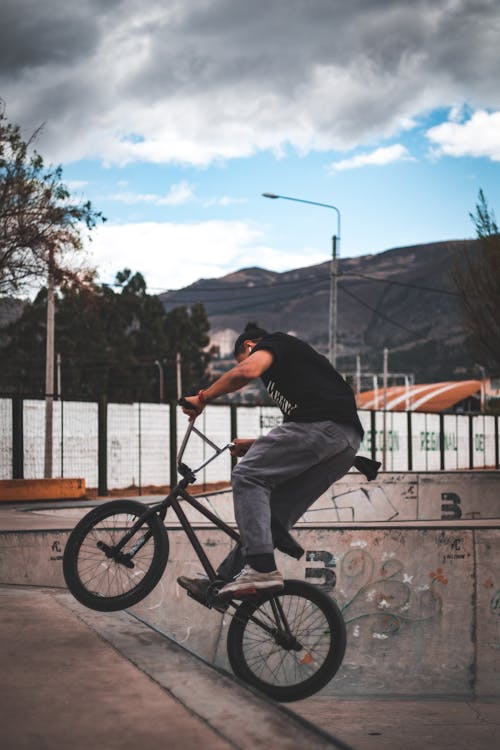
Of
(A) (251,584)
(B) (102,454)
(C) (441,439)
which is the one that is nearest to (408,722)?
(A) (251,584)

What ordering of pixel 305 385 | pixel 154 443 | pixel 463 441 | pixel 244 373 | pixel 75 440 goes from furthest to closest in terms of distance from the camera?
pixel 463 441, pixel 154 443, pixel 75 440, pixel 305 385, pixel 244 373

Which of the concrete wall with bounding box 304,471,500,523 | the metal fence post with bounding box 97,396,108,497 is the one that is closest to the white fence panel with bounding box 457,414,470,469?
the metal fence post with bounding box 97,396,108,497

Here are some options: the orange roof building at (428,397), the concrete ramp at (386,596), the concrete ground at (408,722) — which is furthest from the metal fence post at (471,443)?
the orange roof building at (428,397)

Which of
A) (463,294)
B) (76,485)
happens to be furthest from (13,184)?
(463,294)

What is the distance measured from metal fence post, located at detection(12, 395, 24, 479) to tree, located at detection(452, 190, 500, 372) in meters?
11.6

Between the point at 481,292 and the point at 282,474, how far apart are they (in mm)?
19240

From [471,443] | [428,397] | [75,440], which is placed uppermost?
[428,397]

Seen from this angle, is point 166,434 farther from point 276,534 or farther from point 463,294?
point 276,534

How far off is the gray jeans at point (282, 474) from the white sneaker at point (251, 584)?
11cm

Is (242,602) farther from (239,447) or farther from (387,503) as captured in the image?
(387,503)

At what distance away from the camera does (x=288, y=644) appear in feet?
14.0

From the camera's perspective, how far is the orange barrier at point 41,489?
1836 centimetres

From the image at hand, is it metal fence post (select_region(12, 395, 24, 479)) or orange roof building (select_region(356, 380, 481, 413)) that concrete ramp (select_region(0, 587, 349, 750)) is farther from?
orange roof building (select_region(356, 380, 481, 413))

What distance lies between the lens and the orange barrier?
18359 mm
